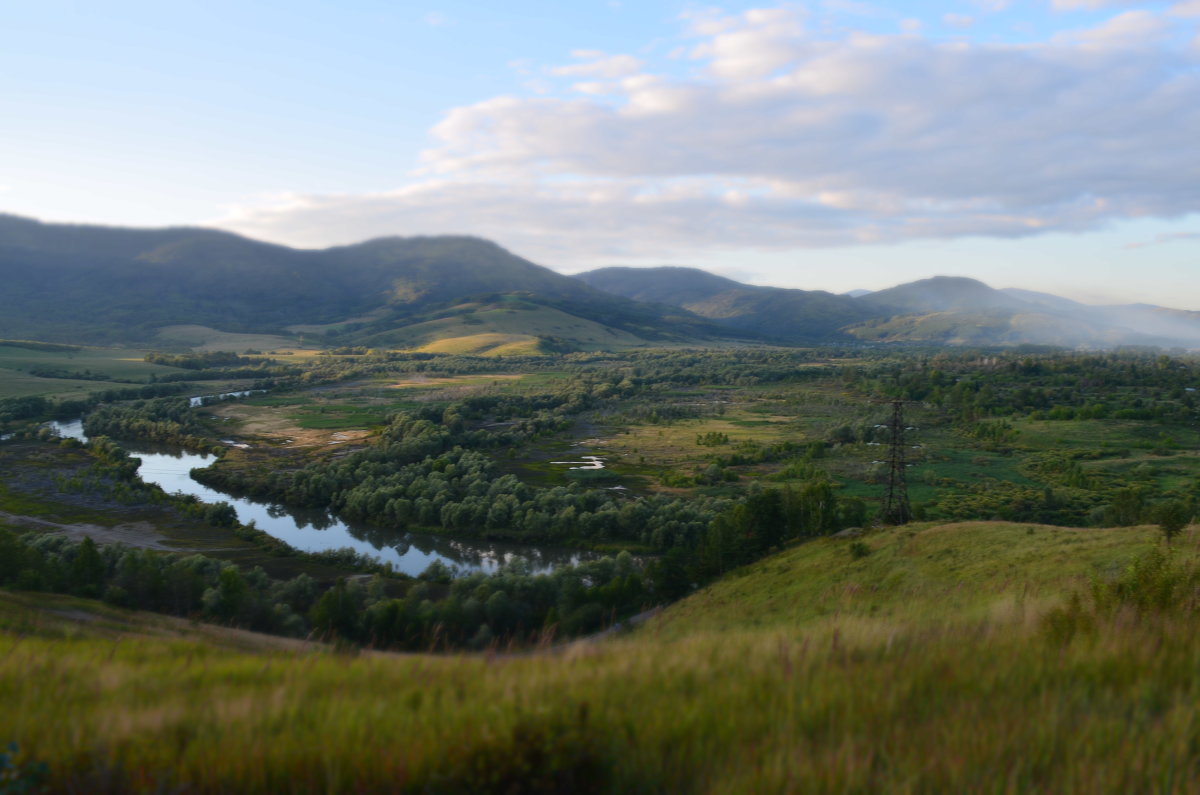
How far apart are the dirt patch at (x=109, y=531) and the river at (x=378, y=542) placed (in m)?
7.09

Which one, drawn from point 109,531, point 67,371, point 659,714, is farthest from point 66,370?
point 659,714

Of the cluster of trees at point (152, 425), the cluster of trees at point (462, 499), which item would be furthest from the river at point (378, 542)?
the cluster of trees at point (152, 425)

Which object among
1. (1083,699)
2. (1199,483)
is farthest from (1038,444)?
(1083,699)

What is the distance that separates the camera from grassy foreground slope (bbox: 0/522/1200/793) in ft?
10.1

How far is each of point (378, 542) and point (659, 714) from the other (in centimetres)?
5197

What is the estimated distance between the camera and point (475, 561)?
4644 cm

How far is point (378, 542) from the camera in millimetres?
51188

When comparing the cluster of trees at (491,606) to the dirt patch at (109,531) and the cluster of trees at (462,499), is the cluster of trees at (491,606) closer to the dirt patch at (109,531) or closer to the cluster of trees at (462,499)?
the cluster of trees at (462,499)

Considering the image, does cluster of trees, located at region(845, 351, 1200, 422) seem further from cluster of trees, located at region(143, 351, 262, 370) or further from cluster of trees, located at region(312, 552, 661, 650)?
cluster of trees, located at region(143, 351, 262, 370)

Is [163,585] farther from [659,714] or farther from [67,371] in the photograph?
[67,371]

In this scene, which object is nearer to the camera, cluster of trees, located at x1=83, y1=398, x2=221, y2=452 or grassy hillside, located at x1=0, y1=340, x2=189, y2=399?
cluster of trees, located at x1=83, y1=398, x2=221, y2=452

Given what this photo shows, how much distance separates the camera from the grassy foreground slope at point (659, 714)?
10.1ft

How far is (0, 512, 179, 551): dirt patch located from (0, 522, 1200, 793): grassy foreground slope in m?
50.2

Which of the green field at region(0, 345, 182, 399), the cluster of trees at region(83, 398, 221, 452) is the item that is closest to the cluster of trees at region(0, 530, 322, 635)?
the cluster of trees at region(83, 398, 221, 452)
